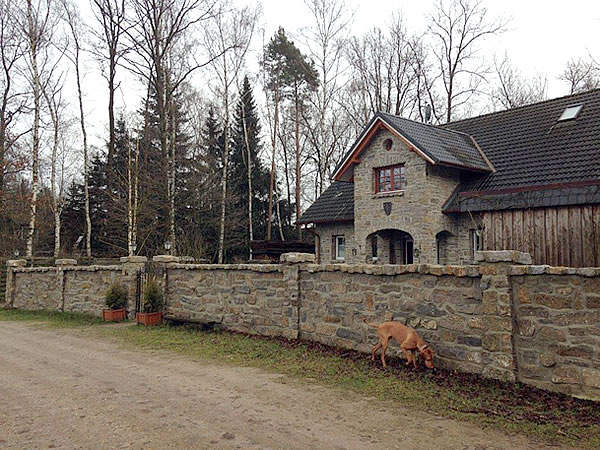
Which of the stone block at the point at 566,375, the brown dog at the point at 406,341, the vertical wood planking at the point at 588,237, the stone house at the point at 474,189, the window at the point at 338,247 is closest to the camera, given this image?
the stone block at the point at 566,375

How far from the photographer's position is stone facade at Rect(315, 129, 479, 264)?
14.2 m

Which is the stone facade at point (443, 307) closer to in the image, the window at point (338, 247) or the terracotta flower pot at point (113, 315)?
the terracotta flower pot at point (113, 315)

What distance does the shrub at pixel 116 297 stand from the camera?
480 inches

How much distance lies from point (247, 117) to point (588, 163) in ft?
75.8

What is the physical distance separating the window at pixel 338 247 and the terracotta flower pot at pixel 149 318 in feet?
26.7

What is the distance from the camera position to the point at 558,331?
17.4 feet

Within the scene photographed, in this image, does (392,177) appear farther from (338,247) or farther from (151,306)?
(151,306)

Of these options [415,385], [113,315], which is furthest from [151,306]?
[415,385]

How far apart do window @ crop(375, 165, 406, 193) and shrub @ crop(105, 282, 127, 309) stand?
8306 millimetres

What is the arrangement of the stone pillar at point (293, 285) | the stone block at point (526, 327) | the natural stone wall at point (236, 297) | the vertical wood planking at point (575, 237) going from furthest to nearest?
1. the vertical wood planking at point (575, 237)
2. the natural stone wall at point (236, 297)
3. the stone pillar at point (293, 285)
4. the stone block at point (526, 327)

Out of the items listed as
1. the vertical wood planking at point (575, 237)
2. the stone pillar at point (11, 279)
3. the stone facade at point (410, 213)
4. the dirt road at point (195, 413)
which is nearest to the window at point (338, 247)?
the stone facade at point (410, 213)

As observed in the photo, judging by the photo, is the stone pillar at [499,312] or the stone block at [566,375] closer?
the stone block at [566,375]

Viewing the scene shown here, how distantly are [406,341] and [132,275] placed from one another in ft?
26.5

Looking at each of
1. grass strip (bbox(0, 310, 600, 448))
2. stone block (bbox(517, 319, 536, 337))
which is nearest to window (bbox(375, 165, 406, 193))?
grass strip (bbox(0, 310, 600, 448))
